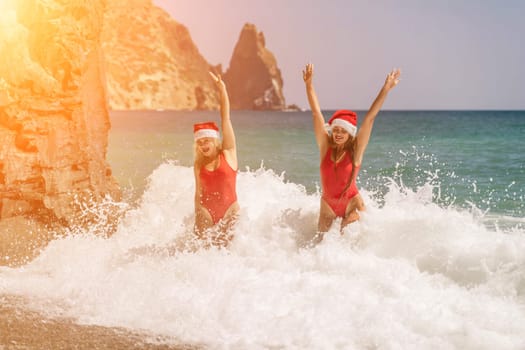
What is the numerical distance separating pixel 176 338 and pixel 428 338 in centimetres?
218

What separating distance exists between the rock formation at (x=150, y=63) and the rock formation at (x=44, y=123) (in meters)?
137

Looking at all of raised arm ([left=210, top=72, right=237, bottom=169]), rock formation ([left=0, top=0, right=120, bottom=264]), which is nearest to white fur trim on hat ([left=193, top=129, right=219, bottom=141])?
raised arm ([left=210, top=72, right=237, bottom=169])

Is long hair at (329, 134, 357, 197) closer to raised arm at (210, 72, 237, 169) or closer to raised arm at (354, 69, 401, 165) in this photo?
raised arm at (354, 69, 401, 165)

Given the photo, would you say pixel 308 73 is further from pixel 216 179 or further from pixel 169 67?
pixel 169 67

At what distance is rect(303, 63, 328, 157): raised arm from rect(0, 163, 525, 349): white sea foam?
3.25ft

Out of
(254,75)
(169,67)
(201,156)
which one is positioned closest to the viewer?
(201,156)

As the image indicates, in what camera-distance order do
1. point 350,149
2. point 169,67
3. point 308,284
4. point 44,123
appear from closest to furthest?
point 308,284
point 350,149
point 44,123
point 169,67

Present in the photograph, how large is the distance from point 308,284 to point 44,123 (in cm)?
514

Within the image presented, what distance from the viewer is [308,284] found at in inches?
215

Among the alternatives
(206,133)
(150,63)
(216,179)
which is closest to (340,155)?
(216,179)

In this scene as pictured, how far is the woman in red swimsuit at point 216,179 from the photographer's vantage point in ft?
20.8

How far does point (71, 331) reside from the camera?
189 inches

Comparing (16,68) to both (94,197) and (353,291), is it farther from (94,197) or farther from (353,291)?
(353,291)

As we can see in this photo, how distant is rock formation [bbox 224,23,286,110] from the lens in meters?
177
